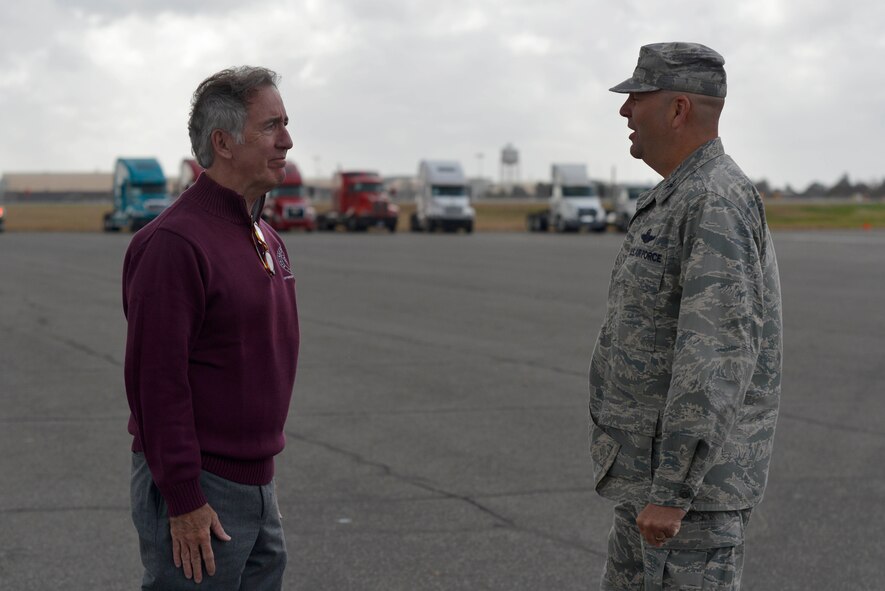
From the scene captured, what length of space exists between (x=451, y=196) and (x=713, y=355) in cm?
4831

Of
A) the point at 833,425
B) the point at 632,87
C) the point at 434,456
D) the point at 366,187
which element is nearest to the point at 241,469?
the point at 632,87

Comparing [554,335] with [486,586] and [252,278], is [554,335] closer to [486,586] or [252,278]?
[486,586]

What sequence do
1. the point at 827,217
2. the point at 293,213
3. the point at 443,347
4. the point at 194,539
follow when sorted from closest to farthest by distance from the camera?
the point at 194,539
the point at 443,347
the point at 293,213
the point at 827,217

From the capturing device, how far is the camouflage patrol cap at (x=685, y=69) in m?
2.86

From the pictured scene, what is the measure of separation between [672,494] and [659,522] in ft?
0.30

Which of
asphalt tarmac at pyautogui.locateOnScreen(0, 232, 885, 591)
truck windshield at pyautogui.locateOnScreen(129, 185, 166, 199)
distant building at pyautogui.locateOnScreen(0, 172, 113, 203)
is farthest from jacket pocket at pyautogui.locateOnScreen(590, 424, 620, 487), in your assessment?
distant building at pyautogui.locateOnScreen(0, 172, 113, 203)

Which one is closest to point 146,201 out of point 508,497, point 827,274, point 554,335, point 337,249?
point 337,249

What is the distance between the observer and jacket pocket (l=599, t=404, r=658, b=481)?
2924 mm

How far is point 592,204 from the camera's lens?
5256cm

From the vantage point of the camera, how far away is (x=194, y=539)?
2.93 m

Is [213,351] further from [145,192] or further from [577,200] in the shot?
[577,200]

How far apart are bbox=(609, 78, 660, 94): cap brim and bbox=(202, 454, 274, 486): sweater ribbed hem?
1.36 m

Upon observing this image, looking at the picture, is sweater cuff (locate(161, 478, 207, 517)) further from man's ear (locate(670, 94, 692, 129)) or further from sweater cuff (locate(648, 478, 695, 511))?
man's ear (locate(670, 94, 692, 129))

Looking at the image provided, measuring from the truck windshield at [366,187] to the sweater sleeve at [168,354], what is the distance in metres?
50.6
